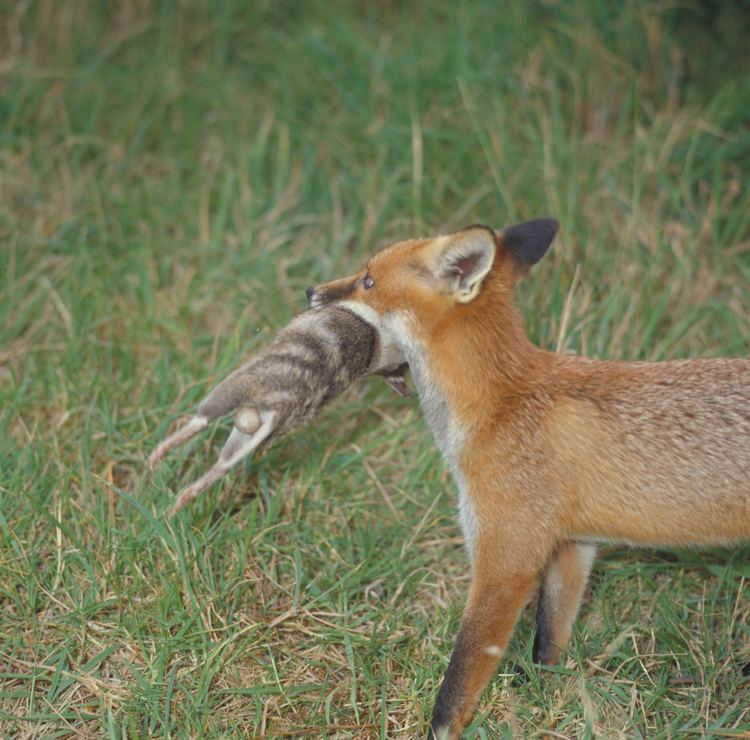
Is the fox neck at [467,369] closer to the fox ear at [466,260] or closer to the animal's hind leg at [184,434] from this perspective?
the fox ear at [466,260]

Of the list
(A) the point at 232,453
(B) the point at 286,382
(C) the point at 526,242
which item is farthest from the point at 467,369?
(A) the point at 232,453

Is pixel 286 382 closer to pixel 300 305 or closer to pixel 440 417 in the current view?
pixel 440 417

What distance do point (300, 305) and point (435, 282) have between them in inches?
73.9

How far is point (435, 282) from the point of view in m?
4.03

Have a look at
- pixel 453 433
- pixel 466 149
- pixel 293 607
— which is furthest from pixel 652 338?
pixel 293 607

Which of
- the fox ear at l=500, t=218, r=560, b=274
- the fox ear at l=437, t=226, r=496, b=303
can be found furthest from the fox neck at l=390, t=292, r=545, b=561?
the fox ear at l=500, t=218, r=560, b=274

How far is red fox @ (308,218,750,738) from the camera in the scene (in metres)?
3.78

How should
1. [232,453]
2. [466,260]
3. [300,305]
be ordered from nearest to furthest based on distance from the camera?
[466,260] → [232,453] → [300,305]

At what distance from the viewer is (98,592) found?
4207 millimetres

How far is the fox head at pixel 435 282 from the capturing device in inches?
155

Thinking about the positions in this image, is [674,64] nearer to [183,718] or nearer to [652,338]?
[652,338]

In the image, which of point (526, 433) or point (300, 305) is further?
point (300, 305)

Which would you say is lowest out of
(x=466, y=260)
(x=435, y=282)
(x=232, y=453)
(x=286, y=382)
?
(x=232, y=453)

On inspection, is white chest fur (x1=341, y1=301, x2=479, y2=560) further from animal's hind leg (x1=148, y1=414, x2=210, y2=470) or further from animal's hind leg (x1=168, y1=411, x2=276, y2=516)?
animal's hind leg (x1=148, y1=414, x2=210, y2=470)
